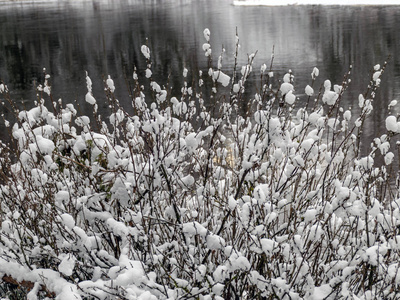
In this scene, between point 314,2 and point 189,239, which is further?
point 314,2

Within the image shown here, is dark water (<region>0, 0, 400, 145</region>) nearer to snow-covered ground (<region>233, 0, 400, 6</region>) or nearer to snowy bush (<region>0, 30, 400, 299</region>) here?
snow-covered ground (<region>233, 0, 400, 6</region>)

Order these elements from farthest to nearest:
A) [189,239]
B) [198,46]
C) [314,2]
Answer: [314,2] → [198,46] → [189,239]

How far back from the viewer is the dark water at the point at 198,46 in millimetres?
13617

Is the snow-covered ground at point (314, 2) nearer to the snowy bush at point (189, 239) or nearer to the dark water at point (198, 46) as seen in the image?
the dark water at point (198, 46)

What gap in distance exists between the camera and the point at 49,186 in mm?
3547

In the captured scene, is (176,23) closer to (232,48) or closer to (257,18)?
(257,18)

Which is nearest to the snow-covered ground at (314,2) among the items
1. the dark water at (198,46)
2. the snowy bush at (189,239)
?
the dark water at (198,46)

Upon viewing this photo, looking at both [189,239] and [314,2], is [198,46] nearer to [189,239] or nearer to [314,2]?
[189,239]

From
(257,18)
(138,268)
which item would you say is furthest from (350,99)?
(257,18)

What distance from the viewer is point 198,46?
64.6 feet

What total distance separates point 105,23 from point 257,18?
10387 mm

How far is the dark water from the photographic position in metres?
13.6

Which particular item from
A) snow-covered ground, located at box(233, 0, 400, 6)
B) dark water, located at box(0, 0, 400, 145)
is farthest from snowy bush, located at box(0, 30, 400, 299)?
snow-covered ground, located at box(233, 0, 400, 6)

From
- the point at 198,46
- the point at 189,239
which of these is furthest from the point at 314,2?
the point at 189,239
